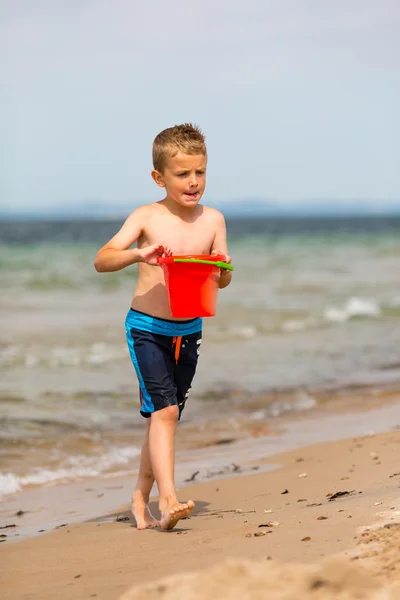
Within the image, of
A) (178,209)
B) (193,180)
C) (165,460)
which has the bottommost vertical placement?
(165,460)

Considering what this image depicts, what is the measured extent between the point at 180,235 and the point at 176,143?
36 centimetres

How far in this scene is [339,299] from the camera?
15.0 metres

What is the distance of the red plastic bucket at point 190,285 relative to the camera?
124 inches

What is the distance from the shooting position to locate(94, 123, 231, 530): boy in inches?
132

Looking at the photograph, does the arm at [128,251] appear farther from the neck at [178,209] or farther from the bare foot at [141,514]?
the bare foot at [141,514]

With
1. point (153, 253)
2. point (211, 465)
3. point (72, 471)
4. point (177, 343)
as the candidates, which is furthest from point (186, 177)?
point (72, 471)

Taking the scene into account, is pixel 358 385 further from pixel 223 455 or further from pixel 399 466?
pixel 399 466

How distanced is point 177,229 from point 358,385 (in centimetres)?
437

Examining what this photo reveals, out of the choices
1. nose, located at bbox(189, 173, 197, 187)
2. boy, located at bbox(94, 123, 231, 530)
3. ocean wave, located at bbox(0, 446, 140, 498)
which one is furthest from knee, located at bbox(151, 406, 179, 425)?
ocean wave, located at bbox(0, 446, 140, 498)

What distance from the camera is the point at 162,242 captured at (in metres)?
3.41

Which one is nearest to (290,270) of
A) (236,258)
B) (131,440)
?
(236,258)

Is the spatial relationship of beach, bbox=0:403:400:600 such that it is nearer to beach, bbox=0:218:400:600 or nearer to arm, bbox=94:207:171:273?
beach, bbox=0:218:400:600

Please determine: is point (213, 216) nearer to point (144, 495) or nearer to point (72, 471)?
point (144, 495)

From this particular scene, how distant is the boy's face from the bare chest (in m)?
0.10
